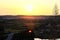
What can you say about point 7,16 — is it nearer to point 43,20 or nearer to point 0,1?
point 0,1

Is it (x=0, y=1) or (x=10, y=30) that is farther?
(x=0, y=1)

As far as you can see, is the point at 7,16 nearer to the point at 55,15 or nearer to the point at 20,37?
the point at 20,37

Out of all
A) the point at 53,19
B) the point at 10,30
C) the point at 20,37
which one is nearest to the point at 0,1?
the point at 10,30

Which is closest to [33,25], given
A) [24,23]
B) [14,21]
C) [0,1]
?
[24,23]

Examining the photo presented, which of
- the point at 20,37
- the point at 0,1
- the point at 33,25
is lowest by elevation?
the point at 20,37

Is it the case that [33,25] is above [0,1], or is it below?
below

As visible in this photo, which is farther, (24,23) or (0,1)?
(0,1)
